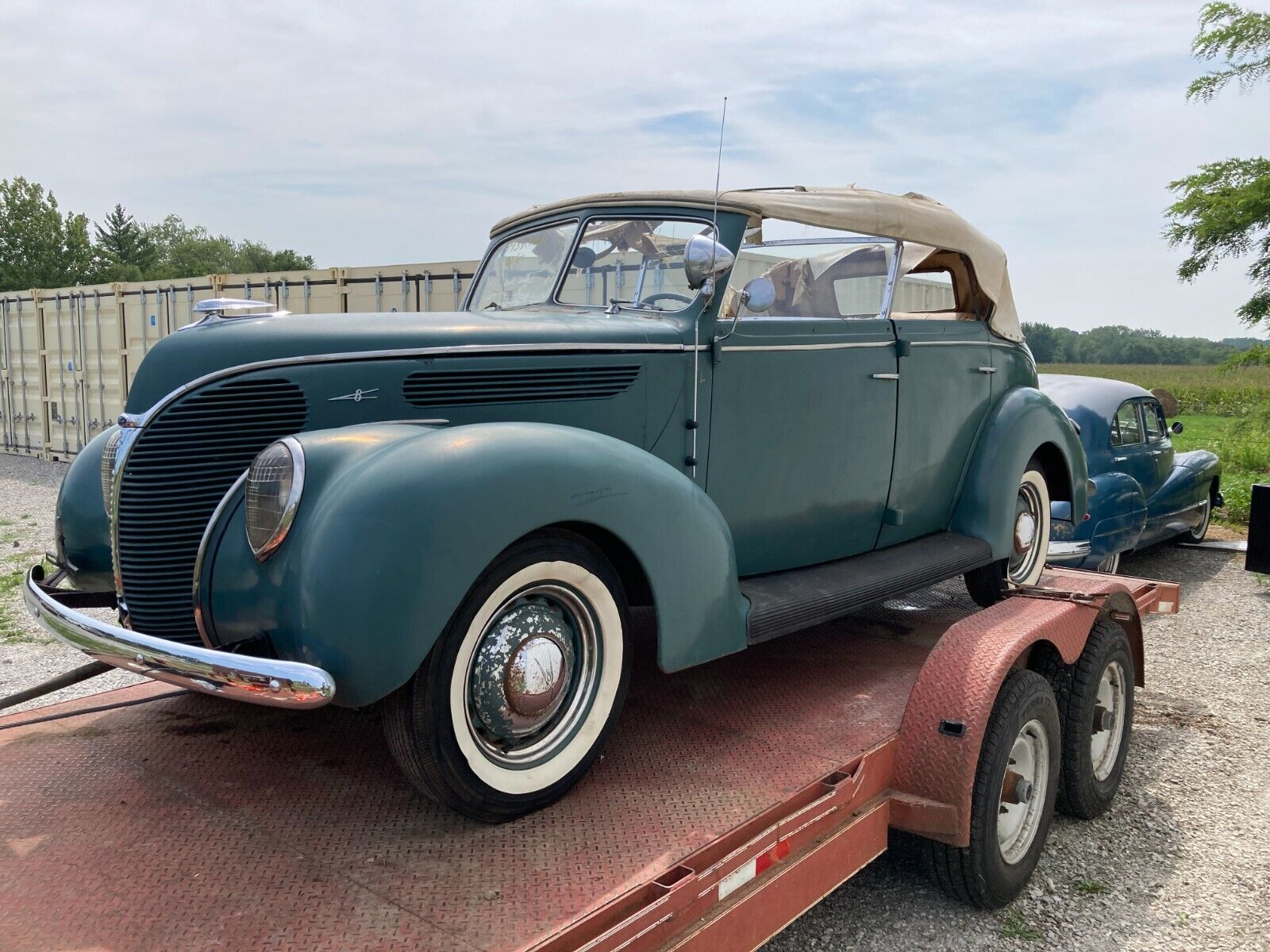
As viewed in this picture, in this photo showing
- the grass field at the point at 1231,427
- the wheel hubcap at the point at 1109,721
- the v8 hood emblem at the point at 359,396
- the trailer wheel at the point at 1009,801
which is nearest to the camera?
the v8 hood emblem at the point at 359,396

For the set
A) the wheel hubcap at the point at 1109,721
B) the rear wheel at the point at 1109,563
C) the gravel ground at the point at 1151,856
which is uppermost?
the wheel hubcap at the point at 1109,721

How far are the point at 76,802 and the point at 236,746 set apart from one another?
1.45ft

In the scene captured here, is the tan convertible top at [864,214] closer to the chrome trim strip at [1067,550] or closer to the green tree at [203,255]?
the chrome trim strip at [1067,550]

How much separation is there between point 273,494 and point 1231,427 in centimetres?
1801

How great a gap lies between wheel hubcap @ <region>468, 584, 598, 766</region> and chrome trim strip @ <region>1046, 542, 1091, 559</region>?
4.91 m

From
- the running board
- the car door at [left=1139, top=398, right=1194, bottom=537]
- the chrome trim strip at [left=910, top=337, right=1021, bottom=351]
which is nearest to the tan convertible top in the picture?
the chrome trim strip at [left=910, top=337, right=1021, bottom=351]

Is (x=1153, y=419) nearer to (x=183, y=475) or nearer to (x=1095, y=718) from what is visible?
(x=1095, y=718)

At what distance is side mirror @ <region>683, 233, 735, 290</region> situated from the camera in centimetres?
319

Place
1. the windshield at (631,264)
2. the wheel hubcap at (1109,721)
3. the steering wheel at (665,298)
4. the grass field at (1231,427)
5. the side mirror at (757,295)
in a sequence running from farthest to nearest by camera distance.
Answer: the grass field at (1231,427)
the wheel hubcap at (1109,721)
the windshield at (631,264)
the steering wheel at (665,298)
the side mirror at (757,295)

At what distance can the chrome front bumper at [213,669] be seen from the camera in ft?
6.97

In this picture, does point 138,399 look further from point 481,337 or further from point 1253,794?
point 1253,794

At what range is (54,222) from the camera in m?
45.7

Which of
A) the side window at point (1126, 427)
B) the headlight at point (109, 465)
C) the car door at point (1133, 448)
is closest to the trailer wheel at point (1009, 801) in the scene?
the headlight at point (109, 465)

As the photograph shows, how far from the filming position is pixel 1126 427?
861cm
